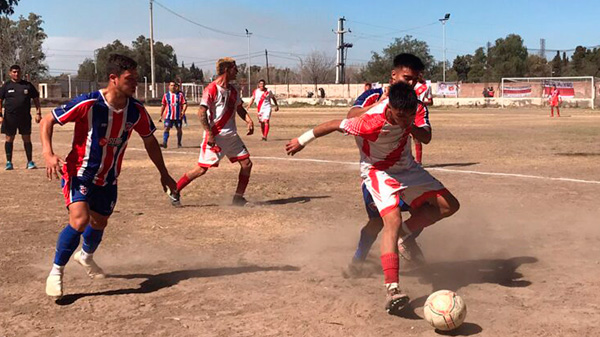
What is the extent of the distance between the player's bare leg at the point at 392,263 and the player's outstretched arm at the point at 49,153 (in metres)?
2.42

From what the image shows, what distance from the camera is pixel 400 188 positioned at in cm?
504

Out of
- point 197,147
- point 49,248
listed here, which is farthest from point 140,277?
point 197,147

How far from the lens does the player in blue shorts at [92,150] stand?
4.98 m

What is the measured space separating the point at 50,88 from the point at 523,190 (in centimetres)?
6977

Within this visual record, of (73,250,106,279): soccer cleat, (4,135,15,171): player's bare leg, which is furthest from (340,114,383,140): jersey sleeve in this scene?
(4,135,15,171): player's bare leg

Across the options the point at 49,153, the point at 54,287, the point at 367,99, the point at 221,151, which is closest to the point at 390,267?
the point at 367,99

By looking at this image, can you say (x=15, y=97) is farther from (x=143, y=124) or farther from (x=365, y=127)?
(x=365, y=127)

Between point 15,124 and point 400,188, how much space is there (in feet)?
34.1

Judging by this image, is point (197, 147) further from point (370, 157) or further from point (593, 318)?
point (593, 318)

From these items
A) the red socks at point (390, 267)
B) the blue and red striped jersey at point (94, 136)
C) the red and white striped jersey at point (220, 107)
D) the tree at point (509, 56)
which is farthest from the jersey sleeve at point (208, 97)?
the tree at point (509, 56)

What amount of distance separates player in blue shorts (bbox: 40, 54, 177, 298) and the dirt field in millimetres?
496

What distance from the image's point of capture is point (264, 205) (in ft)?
30.2

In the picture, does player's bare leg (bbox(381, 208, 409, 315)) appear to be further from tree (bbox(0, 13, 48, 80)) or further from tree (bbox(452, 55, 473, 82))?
tree (bbox(452, 55, 473, 82))

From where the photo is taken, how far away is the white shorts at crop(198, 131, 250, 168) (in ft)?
30.2
